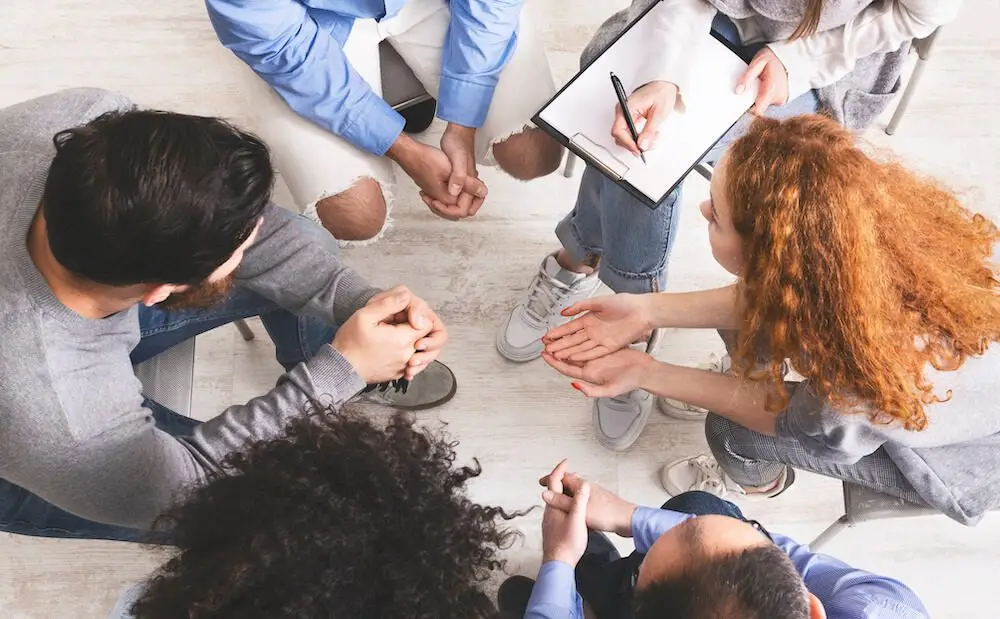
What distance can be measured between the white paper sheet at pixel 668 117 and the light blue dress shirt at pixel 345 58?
0.19 meters

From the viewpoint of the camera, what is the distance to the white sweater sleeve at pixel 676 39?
54.6 inches

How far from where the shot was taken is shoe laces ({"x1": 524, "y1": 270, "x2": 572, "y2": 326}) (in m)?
1.75

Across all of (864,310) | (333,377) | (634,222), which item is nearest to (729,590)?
(864,310)

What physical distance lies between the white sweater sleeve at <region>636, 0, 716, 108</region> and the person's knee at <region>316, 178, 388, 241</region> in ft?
1.78

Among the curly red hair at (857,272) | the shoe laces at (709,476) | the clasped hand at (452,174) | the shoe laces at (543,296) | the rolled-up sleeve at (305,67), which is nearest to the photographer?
the curly red hair at (857,272)

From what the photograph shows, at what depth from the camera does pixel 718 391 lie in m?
1.34

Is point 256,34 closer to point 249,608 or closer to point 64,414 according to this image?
point 64,414

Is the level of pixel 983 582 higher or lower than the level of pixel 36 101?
lower

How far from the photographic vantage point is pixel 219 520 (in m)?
0.81

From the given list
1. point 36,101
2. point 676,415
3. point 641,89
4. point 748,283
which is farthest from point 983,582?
point 36,101

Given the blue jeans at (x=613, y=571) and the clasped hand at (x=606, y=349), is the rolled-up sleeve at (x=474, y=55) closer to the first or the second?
the clasped hand at (x=606, y=349)

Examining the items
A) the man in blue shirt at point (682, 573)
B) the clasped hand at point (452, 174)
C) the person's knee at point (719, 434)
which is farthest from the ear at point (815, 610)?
the clasped hand at point (452, 174)

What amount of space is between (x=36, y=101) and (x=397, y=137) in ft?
2.01

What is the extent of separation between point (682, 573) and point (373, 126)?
94 centimetres
